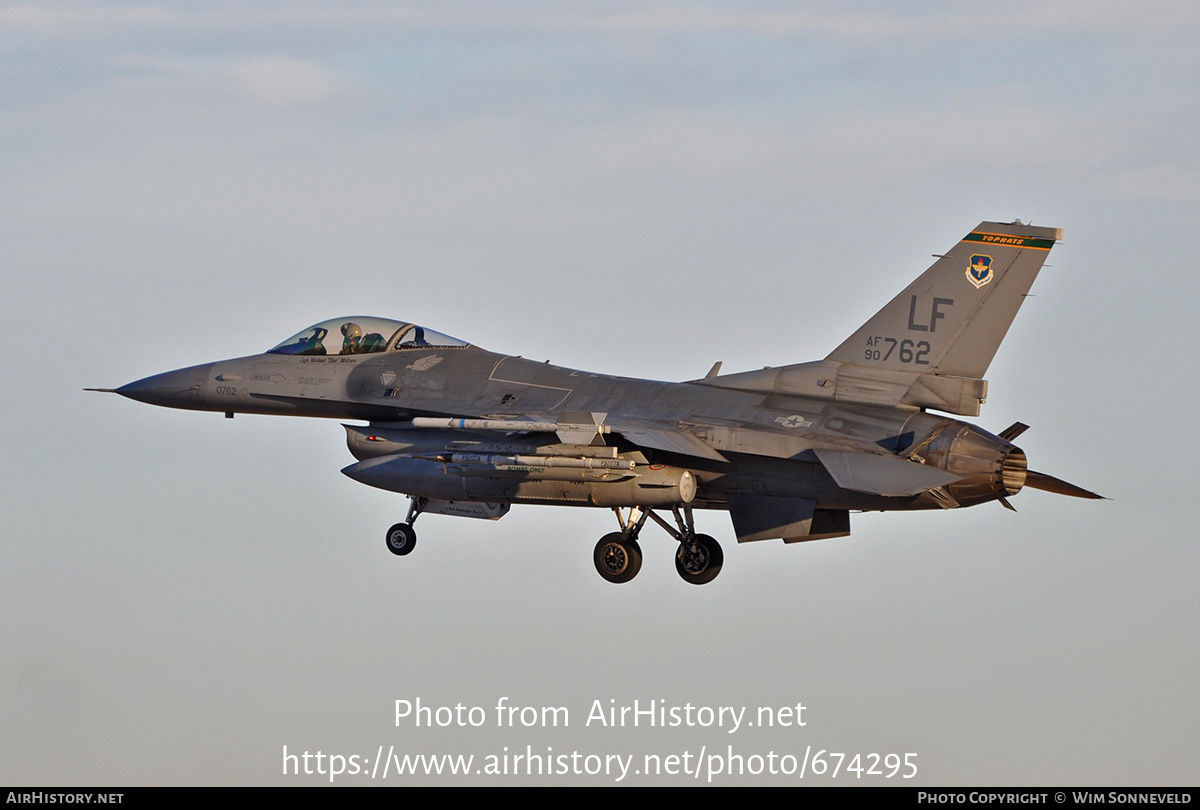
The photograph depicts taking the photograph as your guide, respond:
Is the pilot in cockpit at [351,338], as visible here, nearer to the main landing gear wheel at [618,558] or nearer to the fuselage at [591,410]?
the fuselage at [591,410]

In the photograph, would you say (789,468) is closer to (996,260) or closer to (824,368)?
(824,368)

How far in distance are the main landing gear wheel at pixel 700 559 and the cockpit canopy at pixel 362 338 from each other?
14.8 ft

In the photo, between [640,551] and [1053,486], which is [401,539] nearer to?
[640,551]

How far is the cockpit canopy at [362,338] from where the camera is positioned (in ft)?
88.7

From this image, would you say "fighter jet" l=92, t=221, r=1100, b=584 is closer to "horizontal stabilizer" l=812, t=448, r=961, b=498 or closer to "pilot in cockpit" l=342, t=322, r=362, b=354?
"horizontal stabilizer" l=812, t=448, r=961, b=498

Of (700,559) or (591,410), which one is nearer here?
(591,410)

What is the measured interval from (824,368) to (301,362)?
7.87 m

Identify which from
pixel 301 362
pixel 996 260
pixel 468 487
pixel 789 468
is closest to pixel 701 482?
Result: pixel 789 468

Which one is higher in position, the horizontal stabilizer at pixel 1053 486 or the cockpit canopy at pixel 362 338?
the cockpit canopy at pixel 362 338

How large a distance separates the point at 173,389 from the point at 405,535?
4.31m

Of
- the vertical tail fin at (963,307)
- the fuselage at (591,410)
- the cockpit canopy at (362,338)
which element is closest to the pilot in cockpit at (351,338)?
the cockpit canopy at (362,338)

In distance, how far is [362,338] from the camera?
27.2 m

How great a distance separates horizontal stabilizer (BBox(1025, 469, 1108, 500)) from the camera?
940 inches

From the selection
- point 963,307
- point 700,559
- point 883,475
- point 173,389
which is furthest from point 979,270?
point 173,389
